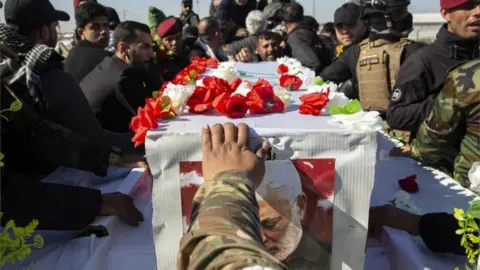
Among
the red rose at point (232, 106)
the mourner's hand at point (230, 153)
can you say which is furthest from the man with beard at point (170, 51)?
the mourner's hand at point (230, 153)

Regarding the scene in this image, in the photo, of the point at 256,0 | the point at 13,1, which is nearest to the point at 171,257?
the point at 13,1

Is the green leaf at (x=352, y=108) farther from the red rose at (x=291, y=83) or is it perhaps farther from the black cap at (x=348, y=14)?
the black cap at (x=348, y=14)

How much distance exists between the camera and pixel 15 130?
1689mm

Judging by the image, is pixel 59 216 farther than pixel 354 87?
No

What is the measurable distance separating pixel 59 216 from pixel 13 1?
1325mm

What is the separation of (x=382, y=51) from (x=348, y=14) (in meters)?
0.87

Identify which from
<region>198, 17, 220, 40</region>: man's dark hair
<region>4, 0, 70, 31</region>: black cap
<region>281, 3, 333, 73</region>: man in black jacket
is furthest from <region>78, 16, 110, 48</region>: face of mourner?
<region>198, 17, 220, 40</region>: man's dark hair

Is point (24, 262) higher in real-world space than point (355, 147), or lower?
lower

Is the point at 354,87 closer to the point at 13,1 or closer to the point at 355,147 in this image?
the point at 13,1

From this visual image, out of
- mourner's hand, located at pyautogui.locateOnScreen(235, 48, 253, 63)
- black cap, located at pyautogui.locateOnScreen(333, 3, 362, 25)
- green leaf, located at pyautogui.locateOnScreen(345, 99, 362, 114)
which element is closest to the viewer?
green leaf, located at pyautogui.locateOnScreen(345, 99, 362, 114)

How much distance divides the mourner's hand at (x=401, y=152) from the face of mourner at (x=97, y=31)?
2.21m

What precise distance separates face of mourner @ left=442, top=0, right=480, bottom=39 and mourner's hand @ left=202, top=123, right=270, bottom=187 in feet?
4.82

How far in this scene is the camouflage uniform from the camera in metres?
1.68

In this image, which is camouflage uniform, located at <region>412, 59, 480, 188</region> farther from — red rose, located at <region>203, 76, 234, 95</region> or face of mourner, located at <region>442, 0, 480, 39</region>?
red rose, located at <region>203, 76, 234, 95</region>
